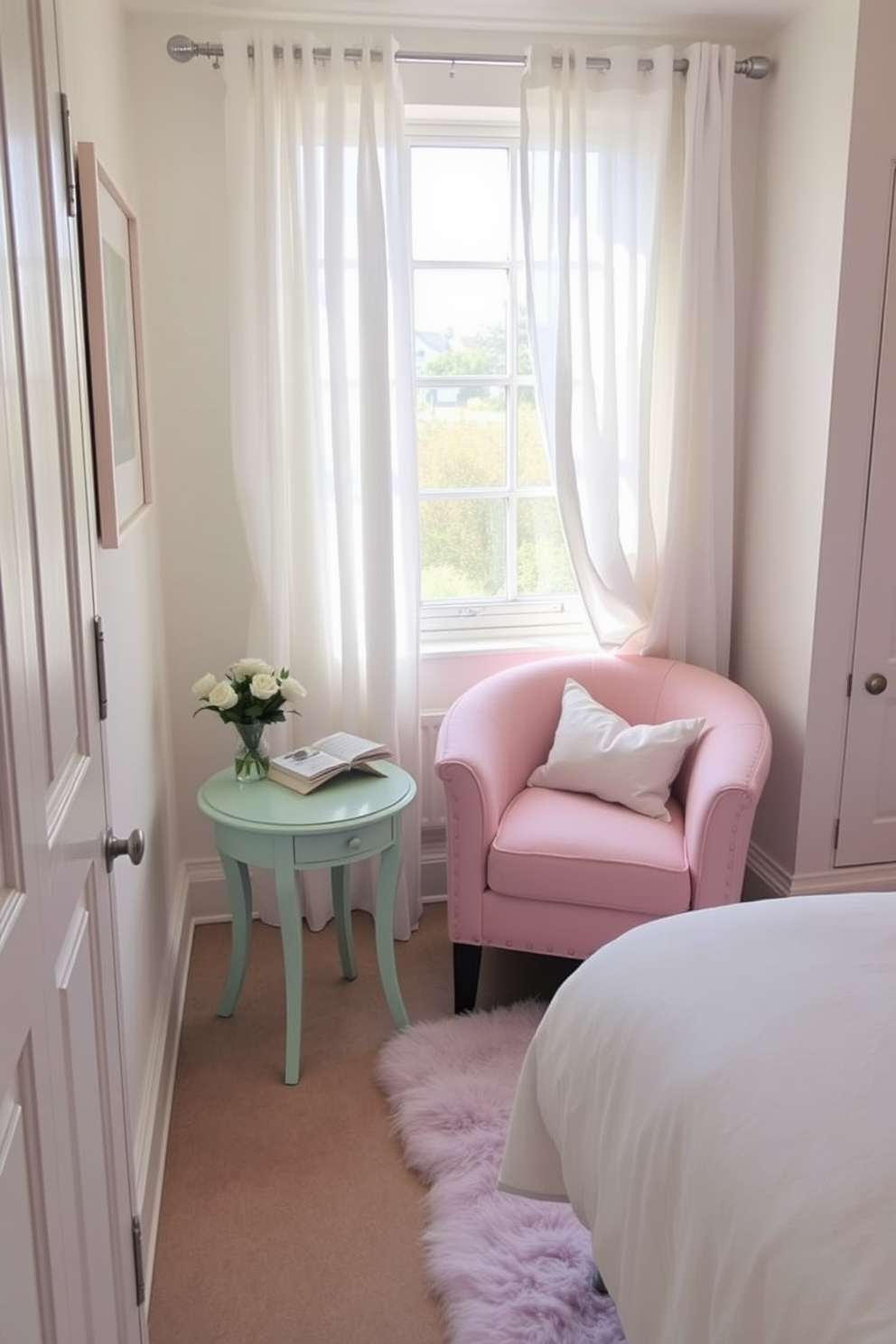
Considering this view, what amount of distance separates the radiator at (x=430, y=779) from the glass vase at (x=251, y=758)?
71cm

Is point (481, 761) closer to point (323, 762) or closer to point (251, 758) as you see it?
point (323, 762)

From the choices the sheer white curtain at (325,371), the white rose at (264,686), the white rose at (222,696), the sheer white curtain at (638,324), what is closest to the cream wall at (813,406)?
the sheer white curtain at (638,324)

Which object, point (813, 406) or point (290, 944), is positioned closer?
point (290, 944)

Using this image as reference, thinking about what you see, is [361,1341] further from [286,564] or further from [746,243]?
[746,243]

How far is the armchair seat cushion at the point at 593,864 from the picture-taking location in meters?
2.64

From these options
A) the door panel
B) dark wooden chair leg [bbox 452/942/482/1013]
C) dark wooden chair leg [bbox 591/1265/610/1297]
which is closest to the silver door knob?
the door panel

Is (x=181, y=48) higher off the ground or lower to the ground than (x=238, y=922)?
higher

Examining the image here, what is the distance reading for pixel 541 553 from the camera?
3576mm

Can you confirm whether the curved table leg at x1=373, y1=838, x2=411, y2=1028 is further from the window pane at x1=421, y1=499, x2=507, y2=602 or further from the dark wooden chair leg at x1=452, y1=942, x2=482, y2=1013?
the window pane at x1=421, y1=499, x2=507, y2=602

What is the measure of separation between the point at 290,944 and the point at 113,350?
1348mm

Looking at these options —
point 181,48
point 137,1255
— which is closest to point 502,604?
point 181,48

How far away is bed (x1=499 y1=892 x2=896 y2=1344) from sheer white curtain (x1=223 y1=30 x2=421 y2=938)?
158 centimetres

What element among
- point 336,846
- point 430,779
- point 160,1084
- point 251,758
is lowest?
point 160,1084

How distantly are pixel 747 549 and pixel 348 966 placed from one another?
1.73m
